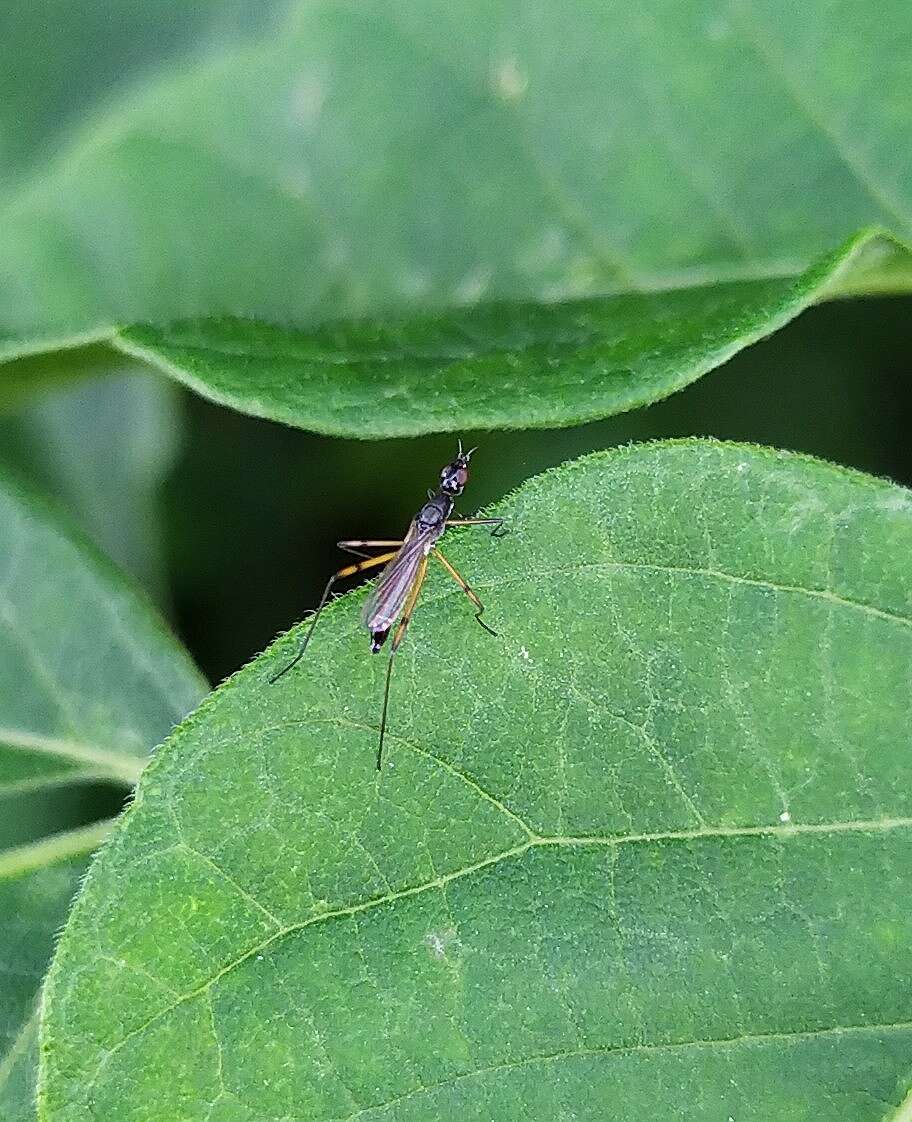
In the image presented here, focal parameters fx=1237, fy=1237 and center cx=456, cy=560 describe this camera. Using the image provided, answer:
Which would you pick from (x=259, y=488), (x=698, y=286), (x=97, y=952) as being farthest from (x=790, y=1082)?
(x=259, y=488)

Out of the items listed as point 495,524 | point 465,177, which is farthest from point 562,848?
point 465,177

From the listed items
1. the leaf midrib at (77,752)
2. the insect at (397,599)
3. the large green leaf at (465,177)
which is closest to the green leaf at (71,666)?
the leaf midrib at (77,752)

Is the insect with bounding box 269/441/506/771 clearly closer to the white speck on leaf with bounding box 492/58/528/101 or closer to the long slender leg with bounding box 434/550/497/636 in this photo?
the long slender leg with bounding box 434/550/497/636

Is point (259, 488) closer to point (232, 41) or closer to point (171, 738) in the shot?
point (232, 41)

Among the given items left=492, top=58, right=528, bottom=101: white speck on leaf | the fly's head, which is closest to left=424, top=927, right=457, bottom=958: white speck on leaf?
the fly's head

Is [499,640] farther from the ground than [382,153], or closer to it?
closer to it

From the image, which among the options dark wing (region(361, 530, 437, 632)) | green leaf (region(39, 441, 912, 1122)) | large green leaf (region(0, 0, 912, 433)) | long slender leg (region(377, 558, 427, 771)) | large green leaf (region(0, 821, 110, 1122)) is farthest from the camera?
A: large green leaf (region(0, 0, 912, 433))

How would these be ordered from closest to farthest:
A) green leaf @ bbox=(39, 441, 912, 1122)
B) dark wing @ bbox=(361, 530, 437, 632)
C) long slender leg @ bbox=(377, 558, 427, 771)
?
green leaf @ bbox=(39, 441, 912, 1122) → long slender leg @ bbox=(377, 558, 427, 771) → dark wing @ bbox=(361, 530, 437, 632)
